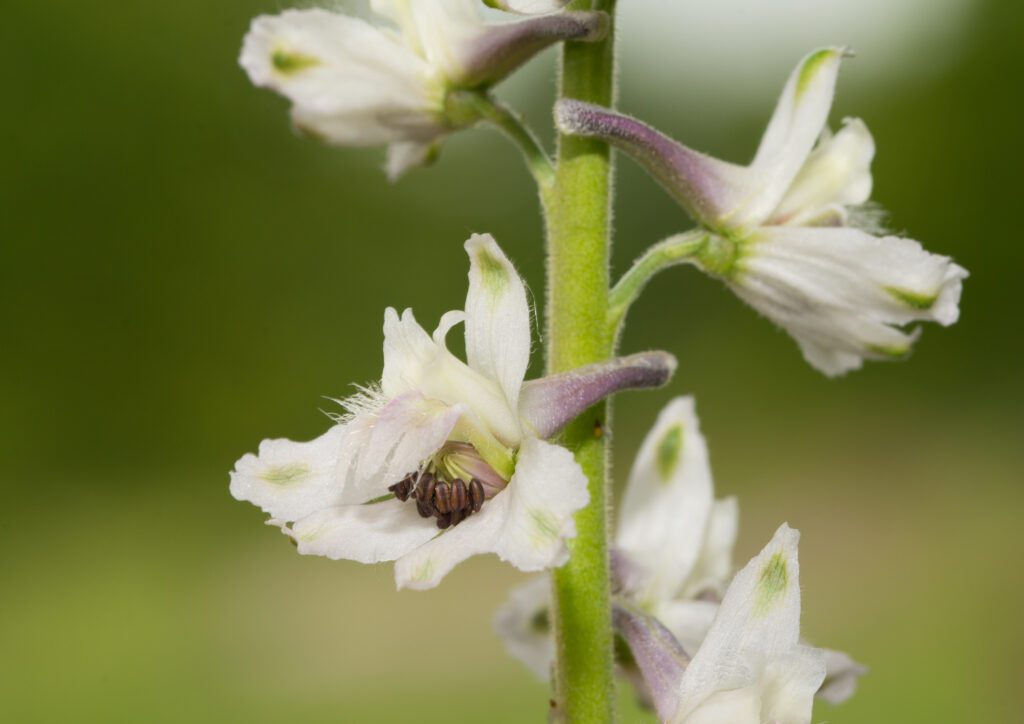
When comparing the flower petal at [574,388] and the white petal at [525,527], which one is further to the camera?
the flower petal at [574,388]

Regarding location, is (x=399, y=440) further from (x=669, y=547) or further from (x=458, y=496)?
(x=669, y=547)

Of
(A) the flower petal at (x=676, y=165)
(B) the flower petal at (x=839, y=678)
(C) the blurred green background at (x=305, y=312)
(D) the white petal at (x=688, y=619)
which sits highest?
(C) the blurred green background at (x=305, y=312)

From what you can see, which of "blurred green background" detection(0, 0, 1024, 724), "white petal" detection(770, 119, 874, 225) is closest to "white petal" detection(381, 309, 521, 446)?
"white petal" detection(770, 119, 874, 225)

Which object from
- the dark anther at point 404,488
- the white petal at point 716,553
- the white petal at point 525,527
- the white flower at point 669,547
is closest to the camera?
the white petal at point 525,527

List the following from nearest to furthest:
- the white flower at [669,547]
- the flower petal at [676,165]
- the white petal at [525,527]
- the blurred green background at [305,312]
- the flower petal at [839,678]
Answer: the white petal at [525,527] → the flower petal at [676,165] → the flower petal at [839,678] → the white flower at [669,547] → the blurred green background at [305,312]

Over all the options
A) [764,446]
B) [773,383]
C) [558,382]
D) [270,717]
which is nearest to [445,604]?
[270,717]

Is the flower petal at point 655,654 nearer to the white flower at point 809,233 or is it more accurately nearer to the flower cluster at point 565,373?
the flower cluster at point 565,373

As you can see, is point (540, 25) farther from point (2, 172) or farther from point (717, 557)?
point (2, 172)

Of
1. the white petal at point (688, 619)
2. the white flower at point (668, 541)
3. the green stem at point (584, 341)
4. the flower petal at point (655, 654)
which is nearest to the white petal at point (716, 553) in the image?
the white flower at point (668, 541)

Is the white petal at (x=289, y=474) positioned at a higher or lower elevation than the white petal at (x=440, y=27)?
lower
